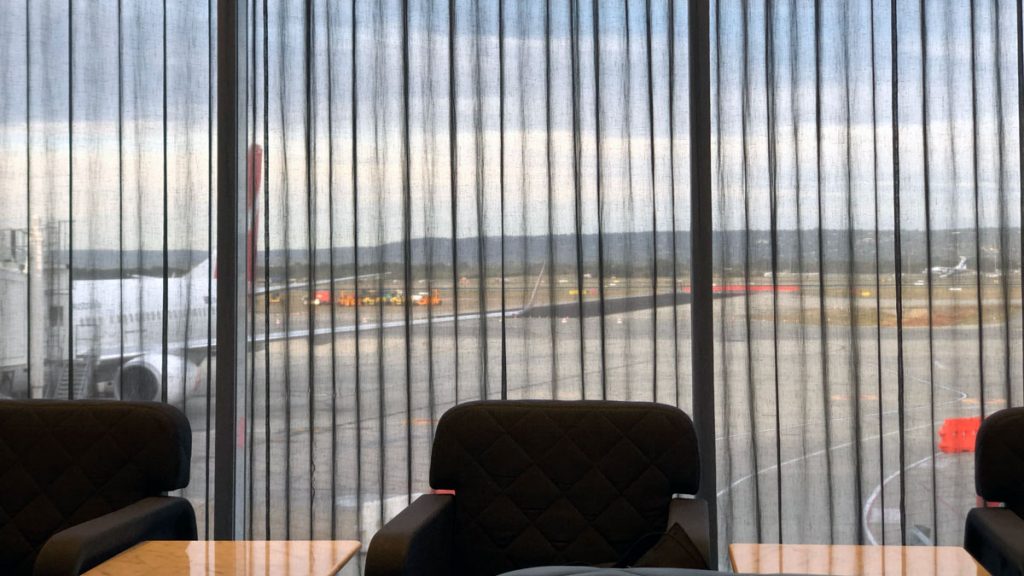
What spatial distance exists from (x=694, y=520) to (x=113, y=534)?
52.8 inches

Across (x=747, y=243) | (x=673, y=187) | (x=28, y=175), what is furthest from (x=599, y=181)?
(x=28, y=175)

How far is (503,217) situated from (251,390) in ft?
3.30

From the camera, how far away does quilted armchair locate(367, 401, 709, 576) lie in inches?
94.8

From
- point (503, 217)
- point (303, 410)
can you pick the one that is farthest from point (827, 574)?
point (303, 410)

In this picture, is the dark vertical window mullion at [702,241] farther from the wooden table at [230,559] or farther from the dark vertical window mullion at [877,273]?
Answer: the wooden table at [230,559]

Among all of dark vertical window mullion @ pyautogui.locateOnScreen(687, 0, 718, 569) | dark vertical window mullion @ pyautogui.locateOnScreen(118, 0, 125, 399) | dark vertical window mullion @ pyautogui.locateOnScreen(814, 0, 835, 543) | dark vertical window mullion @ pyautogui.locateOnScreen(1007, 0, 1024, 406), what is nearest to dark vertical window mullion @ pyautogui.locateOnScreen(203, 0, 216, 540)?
dark vertical window mullion @ pyautogui.locateOnScreen(118, 0, 125, 399)

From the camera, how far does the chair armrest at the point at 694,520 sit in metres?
2.06

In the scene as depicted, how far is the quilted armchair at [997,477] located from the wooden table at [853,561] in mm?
289

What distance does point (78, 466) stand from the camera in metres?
2.57

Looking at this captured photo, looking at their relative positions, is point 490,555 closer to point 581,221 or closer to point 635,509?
point 635,509

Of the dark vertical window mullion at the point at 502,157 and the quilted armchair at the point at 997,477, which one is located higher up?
the dark vertical window mullion at the point at 502,157

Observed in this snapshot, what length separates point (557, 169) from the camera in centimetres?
293

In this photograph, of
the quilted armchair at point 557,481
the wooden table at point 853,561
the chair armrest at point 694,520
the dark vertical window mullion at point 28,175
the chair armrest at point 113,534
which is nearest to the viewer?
the wooden table at point 853,561

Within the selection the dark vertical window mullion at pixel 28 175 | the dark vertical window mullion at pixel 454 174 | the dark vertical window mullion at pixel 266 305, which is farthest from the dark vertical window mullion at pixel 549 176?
the dark vertical window mullion at pixel 28 175
